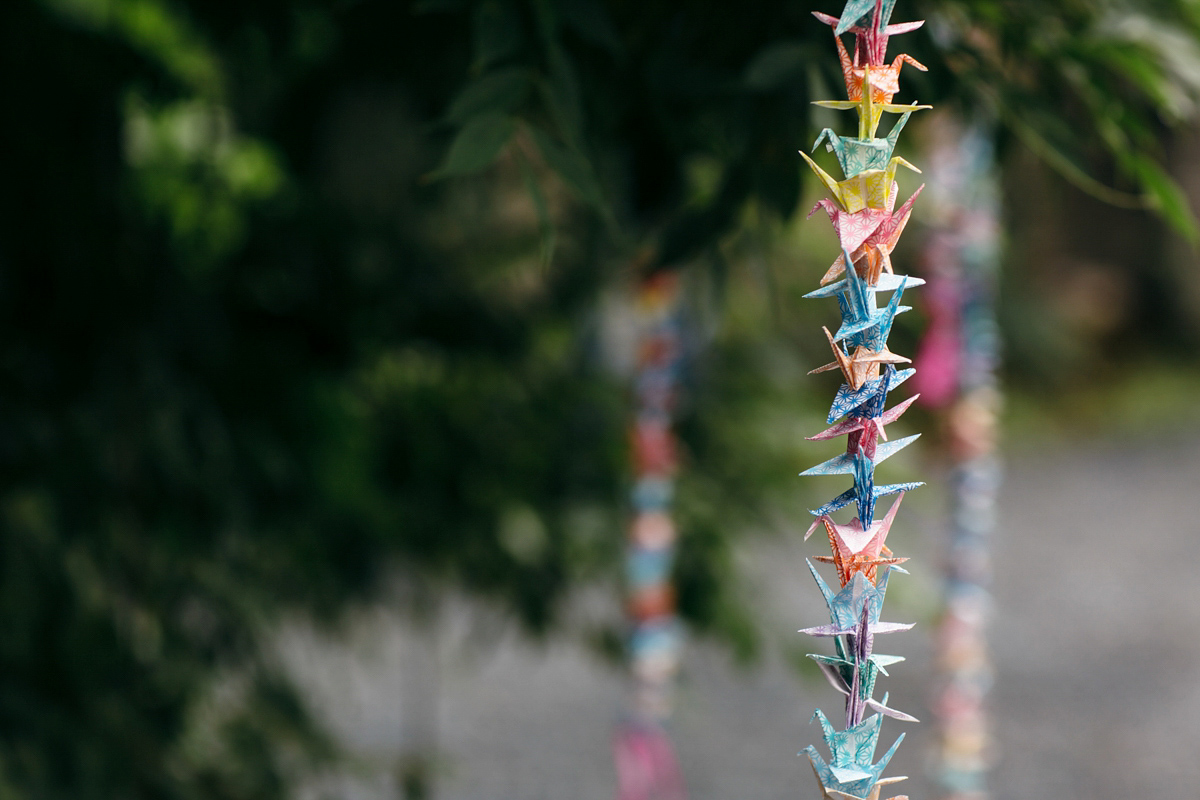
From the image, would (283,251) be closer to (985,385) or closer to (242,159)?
(242,159)

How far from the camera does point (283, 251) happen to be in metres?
2.05

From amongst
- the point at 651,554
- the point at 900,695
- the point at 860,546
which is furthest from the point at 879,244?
the point at 900,695

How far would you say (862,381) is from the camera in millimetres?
546

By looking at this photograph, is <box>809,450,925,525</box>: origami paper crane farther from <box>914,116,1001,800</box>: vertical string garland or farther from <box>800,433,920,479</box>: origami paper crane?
<box>914,116,1001,800</box>: vertical string garland

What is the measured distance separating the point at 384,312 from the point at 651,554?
0.72 meters

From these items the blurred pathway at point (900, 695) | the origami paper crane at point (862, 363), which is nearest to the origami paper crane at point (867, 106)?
the origami paper crane at point (862, 363)

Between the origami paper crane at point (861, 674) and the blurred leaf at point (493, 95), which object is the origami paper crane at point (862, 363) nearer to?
the origami paper crane at point (861, 674)

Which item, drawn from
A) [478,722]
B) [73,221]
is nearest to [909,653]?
[478,722]

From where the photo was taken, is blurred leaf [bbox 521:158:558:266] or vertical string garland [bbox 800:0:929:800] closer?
vertical string garland [bbox 800:0:929:800]

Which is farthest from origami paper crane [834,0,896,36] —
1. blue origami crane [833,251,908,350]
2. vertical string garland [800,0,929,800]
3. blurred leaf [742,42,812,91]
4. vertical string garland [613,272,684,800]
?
vertical string garland [613,272,684,800]

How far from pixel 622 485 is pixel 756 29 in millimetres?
1524

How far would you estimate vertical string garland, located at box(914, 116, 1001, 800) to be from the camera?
198 cm

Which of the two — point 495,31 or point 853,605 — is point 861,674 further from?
point 495,31

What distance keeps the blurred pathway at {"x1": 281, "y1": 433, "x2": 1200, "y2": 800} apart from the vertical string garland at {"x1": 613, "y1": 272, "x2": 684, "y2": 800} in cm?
49
